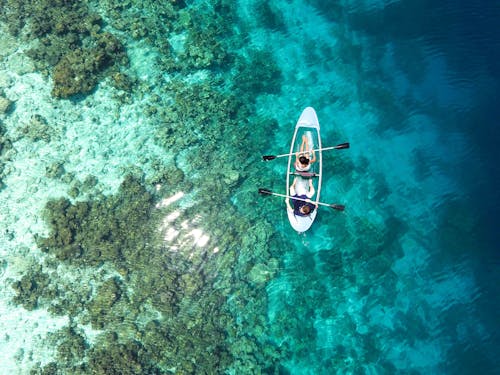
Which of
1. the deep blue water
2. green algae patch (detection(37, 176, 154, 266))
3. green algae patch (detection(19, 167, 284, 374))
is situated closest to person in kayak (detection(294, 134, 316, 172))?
the deep blue water

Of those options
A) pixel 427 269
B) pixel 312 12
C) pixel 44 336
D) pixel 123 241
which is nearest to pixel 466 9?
pixel 312 12

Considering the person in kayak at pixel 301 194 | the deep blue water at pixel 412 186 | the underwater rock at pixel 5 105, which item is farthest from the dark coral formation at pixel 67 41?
the person in kayak at pixel 301 194

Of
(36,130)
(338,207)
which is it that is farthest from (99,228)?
(338,207)

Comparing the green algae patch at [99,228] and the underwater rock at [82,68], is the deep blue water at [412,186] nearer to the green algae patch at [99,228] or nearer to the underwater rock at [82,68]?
the green algae patch at [99,228]

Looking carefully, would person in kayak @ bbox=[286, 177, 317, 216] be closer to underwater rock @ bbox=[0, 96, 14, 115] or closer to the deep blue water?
the deep blue water

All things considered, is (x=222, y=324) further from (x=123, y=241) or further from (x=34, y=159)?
(x=34, y=159)
